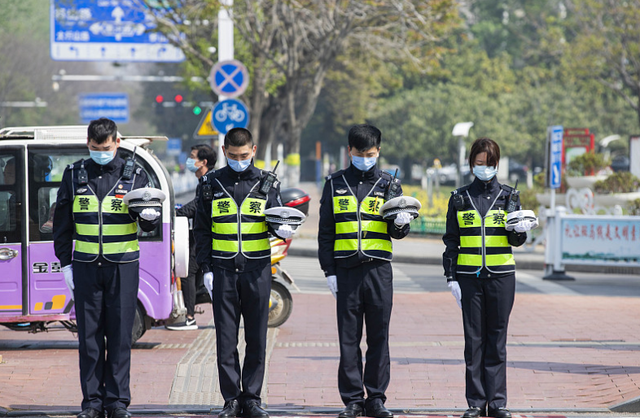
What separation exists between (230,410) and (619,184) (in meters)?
14.0

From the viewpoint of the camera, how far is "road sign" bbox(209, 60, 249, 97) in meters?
13.8

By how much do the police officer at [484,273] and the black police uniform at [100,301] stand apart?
1.92 metres

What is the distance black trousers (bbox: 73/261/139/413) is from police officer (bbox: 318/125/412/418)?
1.27 m

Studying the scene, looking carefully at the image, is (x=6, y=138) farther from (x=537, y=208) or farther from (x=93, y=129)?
(x=537, y=208)

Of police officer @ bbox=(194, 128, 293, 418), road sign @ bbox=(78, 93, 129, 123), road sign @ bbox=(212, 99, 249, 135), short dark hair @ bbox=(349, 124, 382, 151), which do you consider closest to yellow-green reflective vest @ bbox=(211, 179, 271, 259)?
police officer @ bbox=(194, 128, 293, 418)

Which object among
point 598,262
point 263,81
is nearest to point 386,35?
point 263,81

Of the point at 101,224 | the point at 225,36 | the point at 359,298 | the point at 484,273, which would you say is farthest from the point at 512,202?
the point at 225,36

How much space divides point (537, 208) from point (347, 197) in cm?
1466

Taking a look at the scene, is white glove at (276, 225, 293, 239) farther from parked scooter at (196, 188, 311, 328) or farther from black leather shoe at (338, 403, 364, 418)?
parked scooter at (196, 188, 311, 328)

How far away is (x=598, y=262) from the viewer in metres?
13.9

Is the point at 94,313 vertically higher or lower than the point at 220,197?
lower

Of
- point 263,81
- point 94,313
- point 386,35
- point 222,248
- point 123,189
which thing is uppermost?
point 386,35

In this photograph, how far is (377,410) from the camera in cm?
525

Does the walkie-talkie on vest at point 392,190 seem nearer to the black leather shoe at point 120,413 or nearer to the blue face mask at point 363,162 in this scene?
the blue face mask at point 363,162
